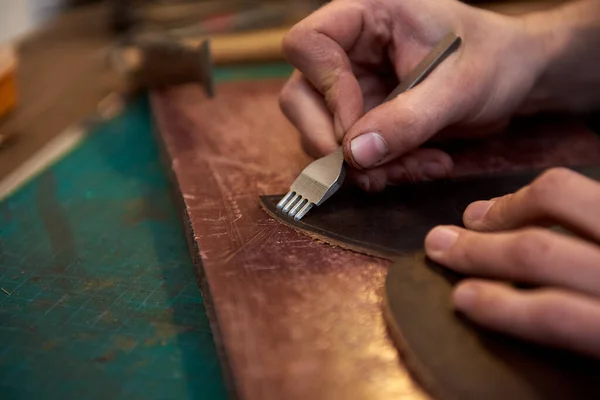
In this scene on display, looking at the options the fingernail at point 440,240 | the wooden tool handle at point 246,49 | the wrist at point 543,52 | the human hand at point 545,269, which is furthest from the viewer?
the wooden tool handle at point 246,49

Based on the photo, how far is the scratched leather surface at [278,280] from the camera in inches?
24.9

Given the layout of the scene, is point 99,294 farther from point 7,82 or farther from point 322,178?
point 7,82

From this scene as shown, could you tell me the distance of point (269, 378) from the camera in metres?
0.62

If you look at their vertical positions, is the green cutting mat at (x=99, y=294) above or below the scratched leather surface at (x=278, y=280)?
below

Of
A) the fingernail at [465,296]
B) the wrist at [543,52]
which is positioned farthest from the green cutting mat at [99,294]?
the wrist at [543,52]

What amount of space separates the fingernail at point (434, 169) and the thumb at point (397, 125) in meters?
0.09

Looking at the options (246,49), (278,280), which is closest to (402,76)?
(278,280)

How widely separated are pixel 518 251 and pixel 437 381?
16 centimetres

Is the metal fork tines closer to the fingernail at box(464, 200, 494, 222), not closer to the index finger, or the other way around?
the index finger

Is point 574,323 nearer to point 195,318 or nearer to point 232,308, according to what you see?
point 232,308

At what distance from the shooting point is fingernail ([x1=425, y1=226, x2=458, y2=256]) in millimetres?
748

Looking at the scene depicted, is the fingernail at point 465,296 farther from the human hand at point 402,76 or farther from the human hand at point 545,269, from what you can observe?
the human hand at point 402,76

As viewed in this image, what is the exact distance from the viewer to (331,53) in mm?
1058

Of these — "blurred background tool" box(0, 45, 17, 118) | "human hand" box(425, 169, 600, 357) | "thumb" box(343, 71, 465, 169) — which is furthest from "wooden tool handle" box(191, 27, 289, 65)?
"human hand" box(425, 169, 600, 357)
